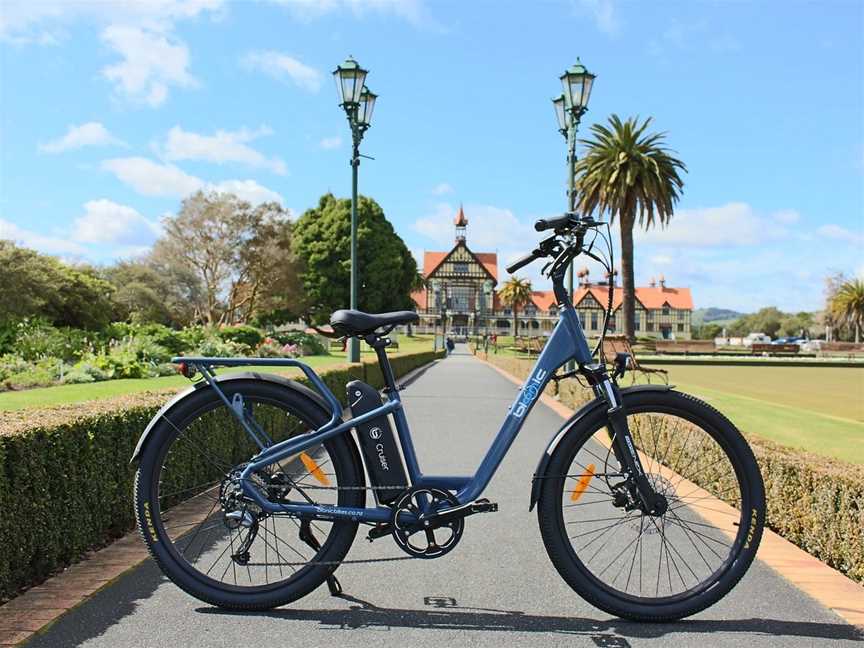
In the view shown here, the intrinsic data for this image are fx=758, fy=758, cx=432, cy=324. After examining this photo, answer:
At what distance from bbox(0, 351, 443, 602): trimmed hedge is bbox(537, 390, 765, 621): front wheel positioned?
89.0 inches

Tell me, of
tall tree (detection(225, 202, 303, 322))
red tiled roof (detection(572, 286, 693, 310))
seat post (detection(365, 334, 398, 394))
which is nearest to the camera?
seat post (detection(365, 334, 398, 394))

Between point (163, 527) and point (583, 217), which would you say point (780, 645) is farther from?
point (163, 527)

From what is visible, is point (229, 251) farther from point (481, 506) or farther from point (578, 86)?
point (481, 506)

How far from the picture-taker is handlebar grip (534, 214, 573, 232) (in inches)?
140

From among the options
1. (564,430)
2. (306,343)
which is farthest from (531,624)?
(306,343)

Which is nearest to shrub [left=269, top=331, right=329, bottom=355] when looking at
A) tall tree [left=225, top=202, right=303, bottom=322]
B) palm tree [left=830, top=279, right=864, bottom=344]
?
tall tree [left=225, top=202, right=303, bottom=322]

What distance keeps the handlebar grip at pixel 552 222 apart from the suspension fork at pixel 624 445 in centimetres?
70

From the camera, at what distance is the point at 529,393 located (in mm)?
3516

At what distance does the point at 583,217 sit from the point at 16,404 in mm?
7088

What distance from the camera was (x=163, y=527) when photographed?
3506 mm

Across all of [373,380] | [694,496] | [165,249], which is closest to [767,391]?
[373,380]

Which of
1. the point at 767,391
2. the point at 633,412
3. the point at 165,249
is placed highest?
the point at 165,249

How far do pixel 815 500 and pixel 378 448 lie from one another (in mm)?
2880

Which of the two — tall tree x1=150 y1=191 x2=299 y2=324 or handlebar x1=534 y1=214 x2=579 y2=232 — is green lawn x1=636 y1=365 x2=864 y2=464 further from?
tall tree x1=150 y1=191 x2=299 y2=324
